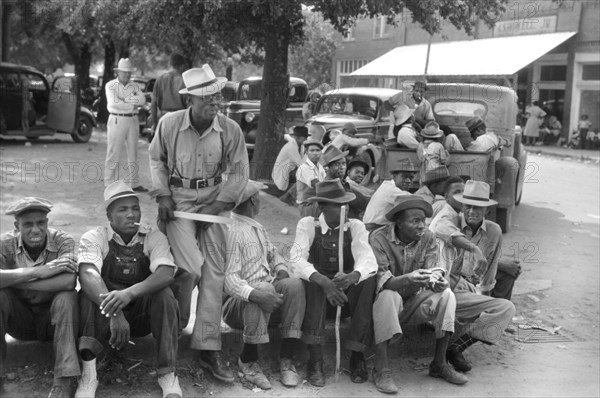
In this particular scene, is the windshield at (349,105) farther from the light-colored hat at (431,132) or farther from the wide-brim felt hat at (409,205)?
the wide-brim felt hat at (409,205)

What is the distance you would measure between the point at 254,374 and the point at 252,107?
11828 millimetres

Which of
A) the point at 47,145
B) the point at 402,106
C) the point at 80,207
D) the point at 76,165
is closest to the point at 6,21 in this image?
the point at 47,145

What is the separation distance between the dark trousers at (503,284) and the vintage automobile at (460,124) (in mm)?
3266

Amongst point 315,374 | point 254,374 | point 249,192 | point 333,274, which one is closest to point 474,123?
point 333,274

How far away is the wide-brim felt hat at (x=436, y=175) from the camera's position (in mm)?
7259

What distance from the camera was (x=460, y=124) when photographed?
10.9 meters

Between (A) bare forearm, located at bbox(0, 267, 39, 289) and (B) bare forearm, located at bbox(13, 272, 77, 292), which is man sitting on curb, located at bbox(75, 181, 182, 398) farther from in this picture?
(A) bare forearm, located at bbox(0, 267, 39, 289)

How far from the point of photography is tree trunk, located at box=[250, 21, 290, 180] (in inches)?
459

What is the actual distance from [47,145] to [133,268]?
1352cm

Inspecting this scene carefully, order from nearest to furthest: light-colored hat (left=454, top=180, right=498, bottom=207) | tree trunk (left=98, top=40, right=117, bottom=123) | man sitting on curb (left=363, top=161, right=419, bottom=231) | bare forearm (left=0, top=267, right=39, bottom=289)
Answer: bare forearm (left=0, top=267, right=39, bottom=289) < light-colored hat (left=454, top=180, right=498, bottom=207) < man sitting on curb (left=363, top=161, right=419, bottom=231) < tree trunk (left=98, top=40, right=117, bottom=123)

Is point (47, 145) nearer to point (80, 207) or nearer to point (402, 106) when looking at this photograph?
point (80, 207)

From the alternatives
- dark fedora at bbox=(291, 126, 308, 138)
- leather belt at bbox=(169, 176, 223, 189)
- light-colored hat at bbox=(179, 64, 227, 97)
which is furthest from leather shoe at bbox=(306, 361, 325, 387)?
dark fedora at bbox=(291, 126, 308, 138)

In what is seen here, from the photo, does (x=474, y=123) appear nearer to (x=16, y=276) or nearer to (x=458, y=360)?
(x=458, y=360)

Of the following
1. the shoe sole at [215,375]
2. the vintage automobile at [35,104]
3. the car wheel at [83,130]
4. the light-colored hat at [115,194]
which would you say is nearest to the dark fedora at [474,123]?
the shoe sole at [215,375]
